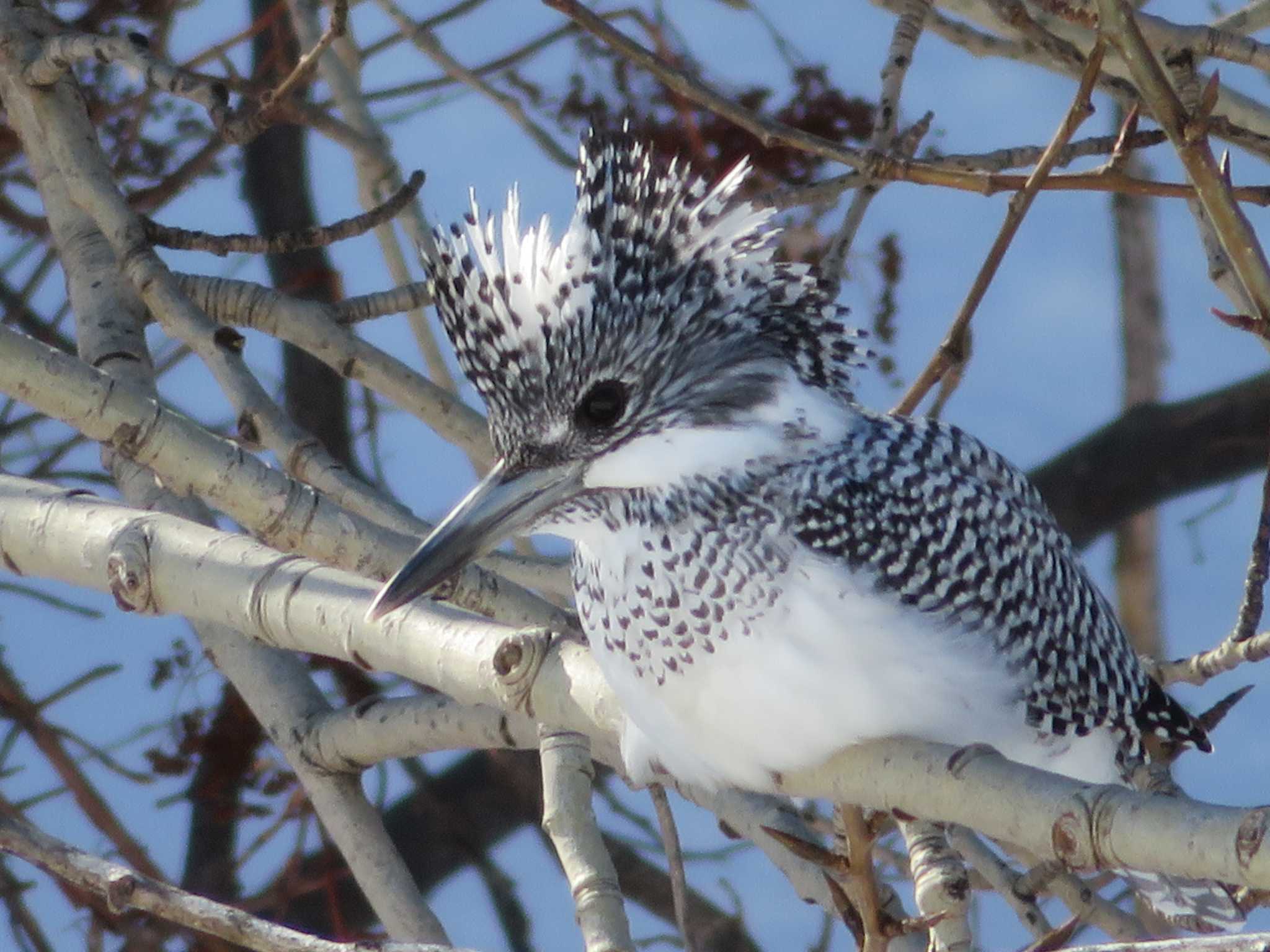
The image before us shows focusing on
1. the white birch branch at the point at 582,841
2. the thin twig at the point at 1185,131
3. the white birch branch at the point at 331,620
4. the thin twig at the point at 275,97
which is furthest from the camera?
the thin twig at the point at 275,97

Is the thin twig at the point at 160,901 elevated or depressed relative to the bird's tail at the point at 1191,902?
elevated

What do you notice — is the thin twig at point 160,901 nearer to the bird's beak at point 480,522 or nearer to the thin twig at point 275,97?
the bird's beak at point 480,522

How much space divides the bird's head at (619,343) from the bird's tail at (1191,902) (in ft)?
1.69

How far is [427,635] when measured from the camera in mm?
1194

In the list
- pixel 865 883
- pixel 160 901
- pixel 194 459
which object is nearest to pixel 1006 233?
pixel 865 883

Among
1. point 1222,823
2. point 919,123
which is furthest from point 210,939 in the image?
point 1222,823

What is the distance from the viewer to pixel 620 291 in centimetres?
115

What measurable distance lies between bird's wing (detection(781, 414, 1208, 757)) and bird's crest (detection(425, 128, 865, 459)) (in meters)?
0.09

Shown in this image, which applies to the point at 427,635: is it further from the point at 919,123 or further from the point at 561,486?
the point at 919,123

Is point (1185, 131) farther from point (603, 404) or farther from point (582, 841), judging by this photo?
point (582, 841)

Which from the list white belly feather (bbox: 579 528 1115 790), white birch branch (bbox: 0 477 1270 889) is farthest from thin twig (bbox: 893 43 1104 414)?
white birch branch (bbox: 0 477 1270 889)

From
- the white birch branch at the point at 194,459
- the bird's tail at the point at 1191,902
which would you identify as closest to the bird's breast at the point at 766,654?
the white birch branch at the point at 194,459

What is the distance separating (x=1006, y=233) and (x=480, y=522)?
16.4 inches

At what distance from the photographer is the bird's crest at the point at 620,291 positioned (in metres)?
1.13
